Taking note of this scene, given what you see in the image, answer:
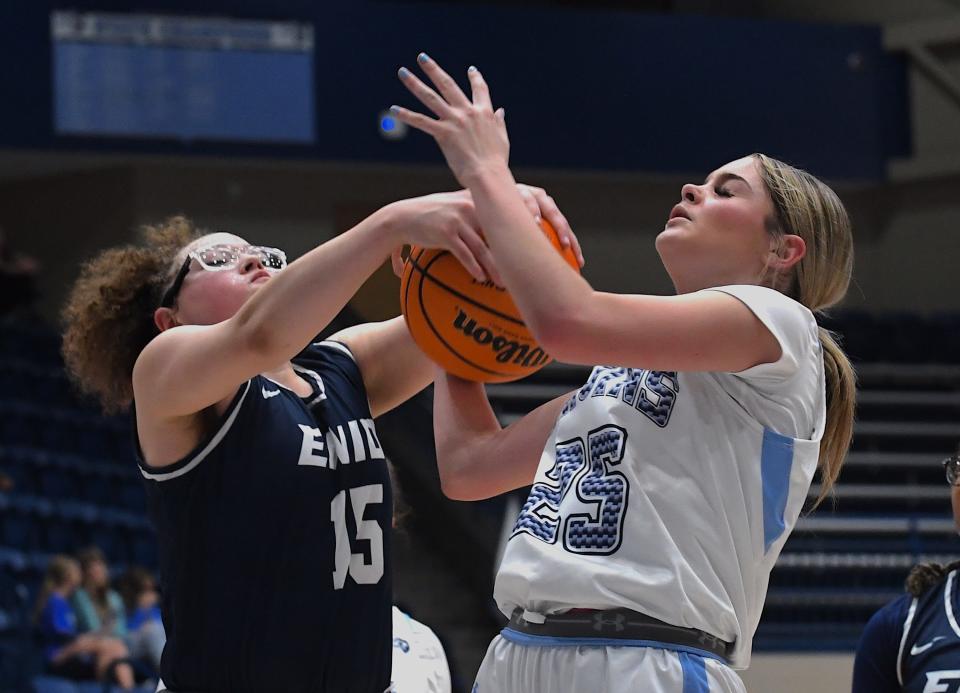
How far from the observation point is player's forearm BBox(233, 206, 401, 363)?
1994mm

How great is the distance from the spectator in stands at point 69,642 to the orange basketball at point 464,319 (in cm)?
463

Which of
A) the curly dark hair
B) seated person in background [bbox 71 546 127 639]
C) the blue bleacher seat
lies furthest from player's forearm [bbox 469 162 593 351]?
seated person in background [bbox 71 546 127 639]

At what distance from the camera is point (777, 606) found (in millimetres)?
8594

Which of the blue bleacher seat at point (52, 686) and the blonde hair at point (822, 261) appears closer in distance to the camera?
the blonde hair at point (822, 261)

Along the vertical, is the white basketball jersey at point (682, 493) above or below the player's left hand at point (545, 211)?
below

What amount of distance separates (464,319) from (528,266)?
0.27 m

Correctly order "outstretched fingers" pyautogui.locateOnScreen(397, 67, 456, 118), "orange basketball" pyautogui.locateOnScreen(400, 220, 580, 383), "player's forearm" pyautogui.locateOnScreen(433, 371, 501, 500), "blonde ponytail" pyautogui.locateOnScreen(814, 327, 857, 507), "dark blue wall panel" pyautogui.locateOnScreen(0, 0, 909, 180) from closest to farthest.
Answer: "outstretched fingers" pyautogui.locateOnScreen(397, 67, 456, 118)
"orange basketball" pyautogui.locateOnScreen(400, 220, 580, 383)
"blonde ponytail" pyautogui.locateOnScreen(814, 327, 857, 507)
"player's forearm" pyautogui.locateOnScreen(433, 371, 501, 500)
"dark blue wall panel" pyautogui.locateOnScreen(0, 0, 909, 180)

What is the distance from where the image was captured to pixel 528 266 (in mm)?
1867

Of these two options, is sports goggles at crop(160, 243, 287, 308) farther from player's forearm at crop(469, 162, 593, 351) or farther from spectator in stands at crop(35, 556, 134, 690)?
spectator in stands at crop(35, 556, 134, 690)

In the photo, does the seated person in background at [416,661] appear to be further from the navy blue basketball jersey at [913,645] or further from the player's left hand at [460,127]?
the player's left hand at [460,127]

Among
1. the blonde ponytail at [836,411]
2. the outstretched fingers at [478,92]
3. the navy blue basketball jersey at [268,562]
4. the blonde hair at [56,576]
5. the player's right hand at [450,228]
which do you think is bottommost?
the blonde hair at [56,576]

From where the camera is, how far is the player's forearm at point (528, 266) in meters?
1.86

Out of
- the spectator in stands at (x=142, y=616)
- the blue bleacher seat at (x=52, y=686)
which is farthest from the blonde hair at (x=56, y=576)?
the blue bleacher seat at (x=52, y=686)

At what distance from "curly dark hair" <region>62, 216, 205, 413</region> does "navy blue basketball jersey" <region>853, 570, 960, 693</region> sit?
1749mm
